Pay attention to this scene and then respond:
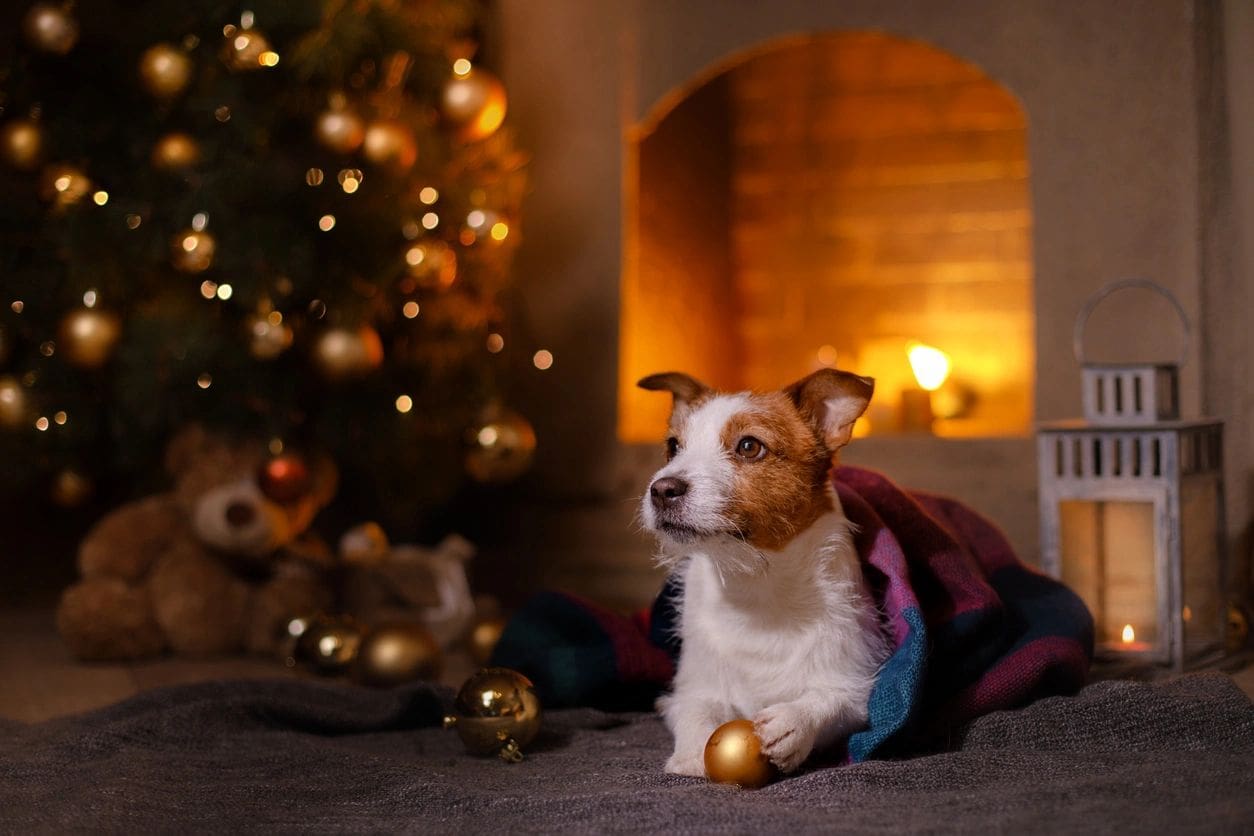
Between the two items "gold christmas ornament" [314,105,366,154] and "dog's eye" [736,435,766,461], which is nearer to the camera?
"dog's eye" [736,435,766,461]

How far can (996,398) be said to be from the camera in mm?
3848

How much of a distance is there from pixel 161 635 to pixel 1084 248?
227cm

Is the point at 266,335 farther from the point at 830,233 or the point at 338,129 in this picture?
the point at 830,233

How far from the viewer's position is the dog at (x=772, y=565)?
140 cm

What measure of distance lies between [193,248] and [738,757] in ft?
5.59

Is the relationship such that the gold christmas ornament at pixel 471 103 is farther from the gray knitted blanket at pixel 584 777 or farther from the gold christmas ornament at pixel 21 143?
the gray knitted blanket at pixel 584 777

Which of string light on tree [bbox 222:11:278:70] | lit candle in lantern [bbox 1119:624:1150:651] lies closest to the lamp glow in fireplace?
lit candle in lantern [bbox 1119:624:1150:651]

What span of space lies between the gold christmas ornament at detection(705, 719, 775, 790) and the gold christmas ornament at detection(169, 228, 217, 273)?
65.1 inches

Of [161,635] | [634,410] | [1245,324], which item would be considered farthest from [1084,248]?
[161,635]

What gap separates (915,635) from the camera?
4.80 ft

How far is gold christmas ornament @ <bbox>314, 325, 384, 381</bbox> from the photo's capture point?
2.61 meters

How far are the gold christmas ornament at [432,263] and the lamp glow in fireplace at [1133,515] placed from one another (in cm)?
141

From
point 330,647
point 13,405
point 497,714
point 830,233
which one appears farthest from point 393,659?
point 830,233

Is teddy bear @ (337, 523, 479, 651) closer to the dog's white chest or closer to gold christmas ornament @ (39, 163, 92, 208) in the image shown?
gold christmas ornament @ (39, 163, 92, 208)
